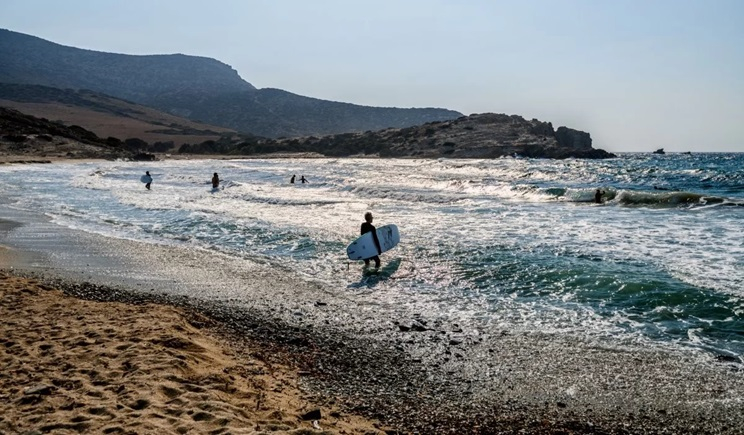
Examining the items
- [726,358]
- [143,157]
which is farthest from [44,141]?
[726,358]

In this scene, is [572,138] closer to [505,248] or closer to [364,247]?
[505,248]

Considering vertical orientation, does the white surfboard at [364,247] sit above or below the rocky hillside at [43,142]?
below

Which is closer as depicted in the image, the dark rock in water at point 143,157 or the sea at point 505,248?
the sea at point 505,248

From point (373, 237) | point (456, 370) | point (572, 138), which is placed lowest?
point (456, 370)

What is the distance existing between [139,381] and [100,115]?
189 metres

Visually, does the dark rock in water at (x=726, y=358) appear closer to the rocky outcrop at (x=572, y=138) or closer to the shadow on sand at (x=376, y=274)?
the shadow on sand at (x=376, y=274)

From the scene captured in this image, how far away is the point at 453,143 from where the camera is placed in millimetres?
116375

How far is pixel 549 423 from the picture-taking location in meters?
5.60

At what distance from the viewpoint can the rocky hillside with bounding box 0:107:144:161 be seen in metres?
65.9

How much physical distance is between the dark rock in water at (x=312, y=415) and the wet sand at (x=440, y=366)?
1.29ft

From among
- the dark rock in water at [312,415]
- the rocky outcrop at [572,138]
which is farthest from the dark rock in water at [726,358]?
the rocky outcrop at [572,138]

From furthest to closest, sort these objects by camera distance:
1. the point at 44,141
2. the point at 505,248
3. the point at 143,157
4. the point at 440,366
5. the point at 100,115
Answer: the point at 100,115
the point at 143,157
the point at 44,141
the point at 505,248
the point at 440,366

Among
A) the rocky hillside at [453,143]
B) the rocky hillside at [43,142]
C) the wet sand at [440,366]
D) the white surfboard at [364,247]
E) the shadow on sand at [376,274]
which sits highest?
the rocky hillside at [453,143]

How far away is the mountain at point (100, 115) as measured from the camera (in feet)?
476
